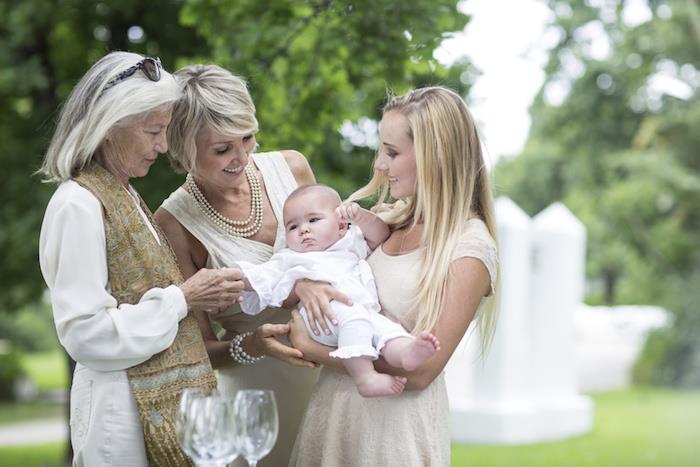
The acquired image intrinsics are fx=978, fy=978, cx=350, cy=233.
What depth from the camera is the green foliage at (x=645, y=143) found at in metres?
18.0

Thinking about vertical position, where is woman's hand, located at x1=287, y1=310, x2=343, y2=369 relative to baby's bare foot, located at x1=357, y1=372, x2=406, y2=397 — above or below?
above

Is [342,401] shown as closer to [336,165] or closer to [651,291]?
Answer: [336,165]

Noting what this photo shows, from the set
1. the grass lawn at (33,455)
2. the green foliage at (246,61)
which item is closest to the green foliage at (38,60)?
the green foliage at (246,61)

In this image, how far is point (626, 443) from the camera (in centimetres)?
1484

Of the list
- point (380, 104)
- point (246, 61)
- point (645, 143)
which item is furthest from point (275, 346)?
point (645, 143)

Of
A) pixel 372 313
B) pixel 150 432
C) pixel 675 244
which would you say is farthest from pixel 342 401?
pixel 675 244

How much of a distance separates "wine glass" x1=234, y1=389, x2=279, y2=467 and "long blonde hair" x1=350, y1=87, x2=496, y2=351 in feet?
2.18

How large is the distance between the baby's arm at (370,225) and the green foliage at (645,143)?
46.1ft

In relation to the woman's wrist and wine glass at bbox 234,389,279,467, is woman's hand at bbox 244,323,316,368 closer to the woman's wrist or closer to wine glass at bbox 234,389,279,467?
the woman's wrist

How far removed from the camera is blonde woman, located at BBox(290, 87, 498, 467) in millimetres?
2748

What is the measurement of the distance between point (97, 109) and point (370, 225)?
930mm

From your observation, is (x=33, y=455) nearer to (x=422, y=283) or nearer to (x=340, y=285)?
(x=340, y=285)

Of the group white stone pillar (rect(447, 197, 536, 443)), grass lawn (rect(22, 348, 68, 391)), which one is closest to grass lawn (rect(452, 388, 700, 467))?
white stone pillar (rect(447, 197, 536, 443))

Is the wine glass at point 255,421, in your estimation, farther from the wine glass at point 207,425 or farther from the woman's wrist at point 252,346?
the woman's wrist at point 252,346
